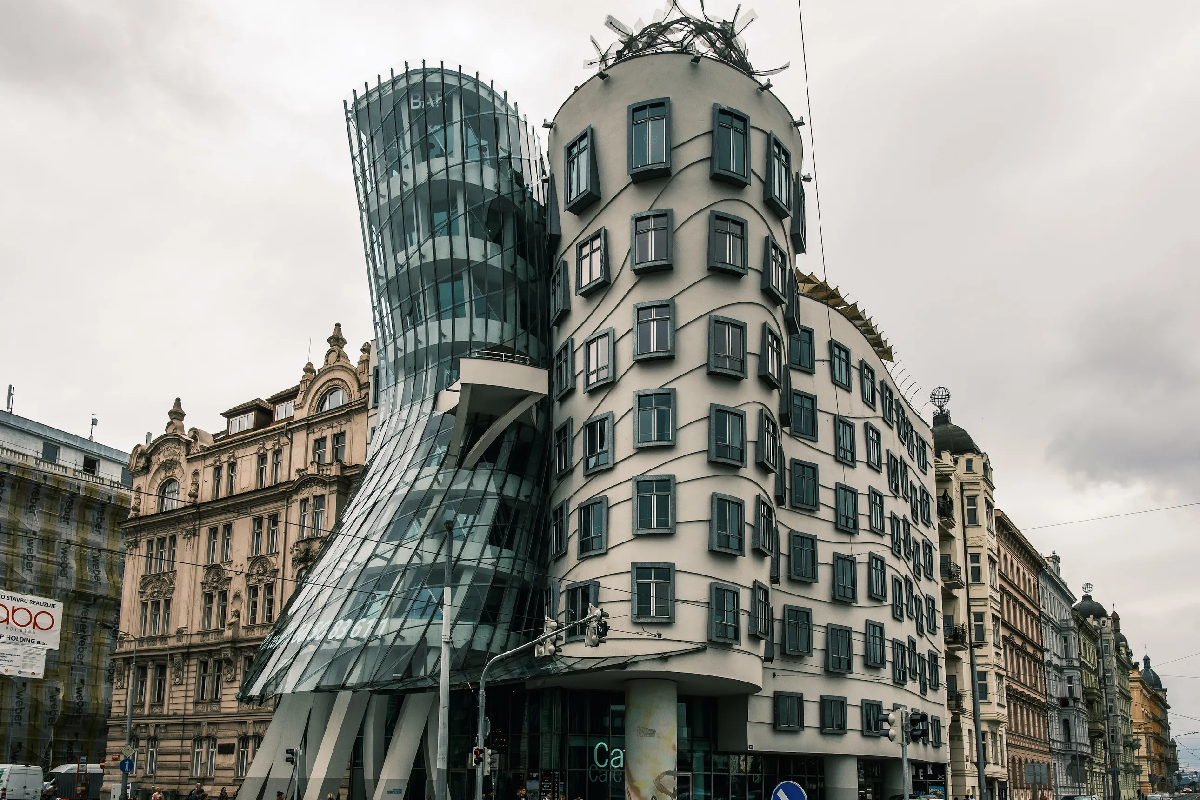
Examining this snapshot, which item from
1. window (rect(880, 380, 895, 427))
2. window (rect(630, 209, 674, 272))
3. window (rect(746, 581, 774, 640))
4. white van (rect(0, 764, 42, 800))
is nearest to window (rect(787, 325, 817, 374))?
window (rect(880, 380, 895, 427))

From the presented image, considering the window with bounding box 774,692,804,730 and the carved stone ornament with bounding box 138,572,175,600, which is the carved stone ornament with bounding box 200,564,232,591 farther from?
the window with bounding box 774,692,804,730

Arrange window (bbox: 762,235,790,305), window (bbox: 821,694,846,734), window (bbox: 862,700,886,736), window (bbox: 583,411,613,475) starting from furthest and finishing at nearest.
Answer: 1. window (bbox: 862,700,886,736)
2. window (bbox: 821,694,846,734)
3. window (bbox: 762,235,790,305)
4. window (bbox: 583,411,613,475)

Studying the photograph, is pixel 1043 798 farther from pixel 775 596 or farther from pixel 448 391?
pixel 448 391

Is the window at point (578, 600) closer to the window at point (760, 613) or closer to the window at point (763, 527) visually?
the window at point (760, 613)

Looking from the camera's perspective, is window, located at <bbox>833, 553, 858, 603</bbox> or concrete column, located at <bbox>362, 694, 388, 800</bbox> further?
window, located at <bbox>833, 553, 858, 603</bbox>

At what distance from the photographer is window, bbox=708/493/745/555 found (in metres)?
40.5

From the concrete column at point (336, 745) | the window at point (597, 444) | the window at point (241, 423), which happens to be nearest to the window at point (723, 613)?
the window at point (597, 444)

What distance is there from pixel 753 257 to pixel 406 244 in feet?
54.9

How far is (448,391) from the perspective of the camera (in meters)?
46.3

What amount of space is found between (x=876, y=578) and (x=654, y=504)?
16.0 meters

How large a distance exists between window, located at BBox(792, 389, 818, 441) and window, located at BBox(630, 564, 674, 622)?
40.2 feet

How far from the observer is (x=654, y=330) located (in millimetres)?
42656

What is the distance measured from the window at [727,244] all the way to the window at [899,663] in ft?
66.0

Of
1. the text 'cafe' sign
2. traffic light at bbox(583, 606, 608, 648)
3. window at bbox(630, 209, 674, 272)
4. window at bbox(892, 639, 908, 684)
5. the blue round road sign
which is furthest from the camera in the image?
window at bbox(892, 639, 908, 684)
